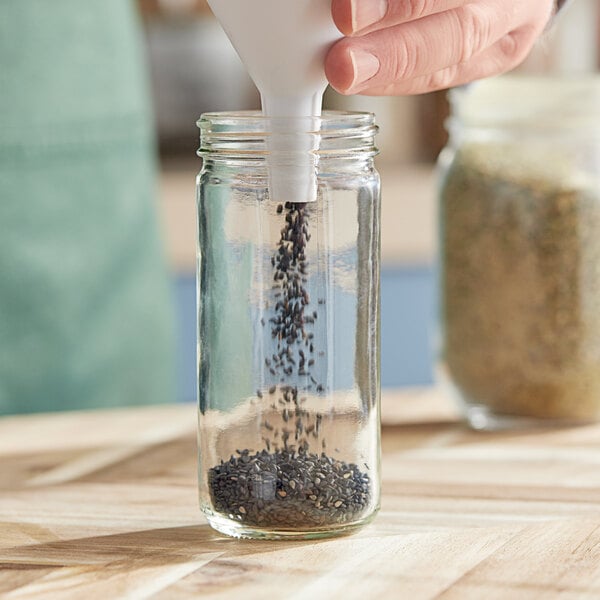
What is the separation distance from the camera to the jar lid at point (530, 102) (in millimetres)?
981

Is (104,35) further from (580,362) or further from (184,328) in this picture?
(184,328)

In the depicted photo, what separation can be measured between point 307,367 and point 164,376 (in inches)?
28.4

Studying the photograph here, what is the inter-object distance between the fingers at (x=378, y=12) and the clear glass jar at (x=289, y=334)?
0.06 metres

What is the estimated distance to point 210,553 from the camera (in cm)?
66

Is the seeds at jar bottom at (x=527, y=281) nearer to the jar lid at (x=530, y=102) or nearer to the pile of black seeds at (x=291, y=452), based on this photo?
the jar lid at (x=530, y=102)

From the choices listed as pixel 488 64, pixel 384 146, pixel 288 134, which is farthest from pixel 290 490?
pixel 384 146

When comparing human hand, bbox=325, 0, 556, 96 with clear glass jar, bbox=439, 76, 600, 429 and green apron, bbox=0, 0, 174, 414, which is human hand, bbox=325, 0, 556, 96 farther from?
green apron, bbox=0, 0, 174, 414

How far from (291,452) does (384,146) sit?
2254mm

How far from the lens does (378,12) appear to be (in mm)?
643

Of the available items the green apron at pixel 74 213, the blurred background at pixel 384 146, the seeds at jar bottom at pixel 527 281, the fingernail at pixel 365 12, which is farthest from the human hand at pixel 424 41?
the blurred background at pixel 384 146

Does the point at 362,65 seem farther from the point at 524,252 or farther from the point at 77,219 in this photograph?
the point at 77,219

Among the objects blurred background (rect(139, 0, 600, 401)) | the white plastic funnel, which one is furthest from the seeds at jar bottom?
blurred background (rect(139, 0, 600, 401))

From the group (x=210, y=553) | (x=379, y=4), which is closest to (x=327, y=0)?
(x=379, y=4)

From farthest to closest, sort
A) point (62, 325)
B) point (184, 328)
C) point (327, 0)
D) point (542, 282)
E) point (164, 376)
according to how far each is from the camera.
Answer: point (184, 328) → point (164, 376) → point (62, 325) → point (542, 282) → point (327, 0)
